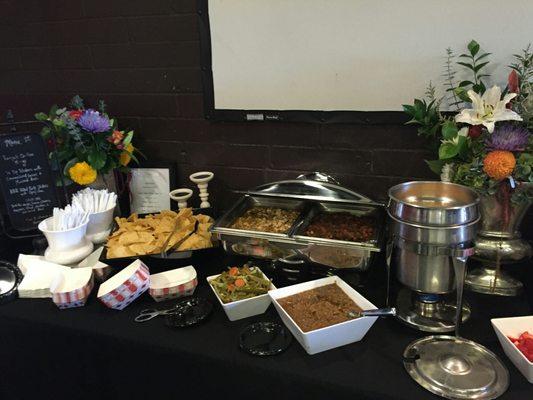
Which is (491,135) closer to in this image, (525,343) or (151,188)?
(525,343)

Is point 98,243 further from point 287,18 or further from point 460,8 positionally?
point 460,8

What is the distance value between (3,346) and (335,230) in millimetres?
1004

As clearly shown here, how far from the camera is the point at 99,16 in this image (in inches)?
66.4

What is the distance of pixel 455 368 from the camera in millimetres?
940

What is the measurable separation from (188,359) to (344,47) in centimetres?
102

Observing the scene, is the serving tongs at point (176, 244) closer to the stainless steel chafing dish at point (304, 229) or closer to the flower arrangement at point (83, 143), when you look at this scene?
the stainless steel chafing dish at point (304, 229)

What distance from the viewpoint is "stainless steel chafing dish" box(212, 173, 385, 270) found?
1196 millimetres

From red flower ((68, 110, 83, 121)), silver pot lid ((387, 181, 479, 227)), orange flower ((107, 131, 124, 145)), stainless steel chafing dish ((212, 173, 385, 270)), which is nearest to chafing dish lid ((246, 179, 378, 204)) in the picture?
stainless steel chafing dish ((212, 173, 385, 270))

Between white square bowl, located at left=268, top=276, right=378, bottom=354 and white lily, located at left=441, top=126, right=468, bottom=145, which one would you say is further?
white lily, located at left=441, top=126, right=468, bottom=145

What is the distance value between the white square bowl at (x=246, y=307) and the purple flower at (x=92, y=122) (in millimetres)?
735

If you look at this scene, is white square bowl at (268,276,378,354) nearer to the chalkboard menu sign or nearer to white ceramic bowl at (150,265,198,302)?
white ceramic bowl at (150,265,198,302)

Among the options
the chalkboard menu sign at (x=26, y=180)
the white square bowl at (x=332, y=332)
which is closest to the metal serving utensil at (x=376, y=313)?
the white square bowl at (x=332, y=332)

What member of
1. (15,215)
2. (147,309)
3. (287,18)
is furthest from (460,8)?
(15,215)

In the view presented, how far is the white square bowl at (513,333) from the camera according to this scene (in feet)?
3.00
